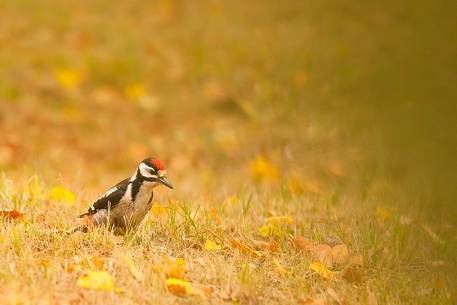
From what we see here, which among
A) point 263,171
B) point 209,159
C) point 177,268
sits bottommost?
point 177,268

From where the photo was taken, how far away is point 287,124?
10500 mm

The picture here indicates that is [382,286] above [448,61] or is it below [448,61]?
below

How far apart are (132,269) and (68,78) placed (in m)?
7.28

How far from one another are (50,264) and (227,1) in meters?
9.75

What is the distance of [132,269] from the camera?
4.20 m

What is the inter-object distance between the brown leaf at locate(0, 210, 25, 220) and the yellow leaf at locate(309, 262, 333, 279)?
1.79 m

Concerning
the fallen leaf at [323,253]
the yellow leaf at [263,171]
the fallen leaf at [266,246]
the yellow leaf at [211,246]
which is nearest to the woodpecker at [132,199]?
the yellow leaf at [211,246]

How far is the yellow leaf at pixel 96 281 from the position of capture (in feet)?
13.2

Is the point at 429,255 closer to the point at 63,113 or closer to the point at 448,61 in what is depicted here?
the point at 448,61

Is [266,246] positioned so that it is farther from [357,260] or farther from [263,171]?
[263,171]

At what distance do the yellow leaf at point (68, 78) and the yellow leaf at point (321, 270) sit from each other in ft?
23.4

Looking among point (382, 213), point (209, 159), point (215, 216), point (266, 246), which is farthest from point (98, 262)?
point (209, 159)

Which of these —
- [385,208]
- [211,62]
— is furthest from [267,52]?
[385,208]

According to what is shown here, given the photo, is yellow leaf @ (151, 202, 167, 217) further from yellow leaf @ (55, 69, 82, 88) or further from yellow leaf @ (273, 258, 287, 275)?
yellow leaf @ (55, 69, 82, 88)
